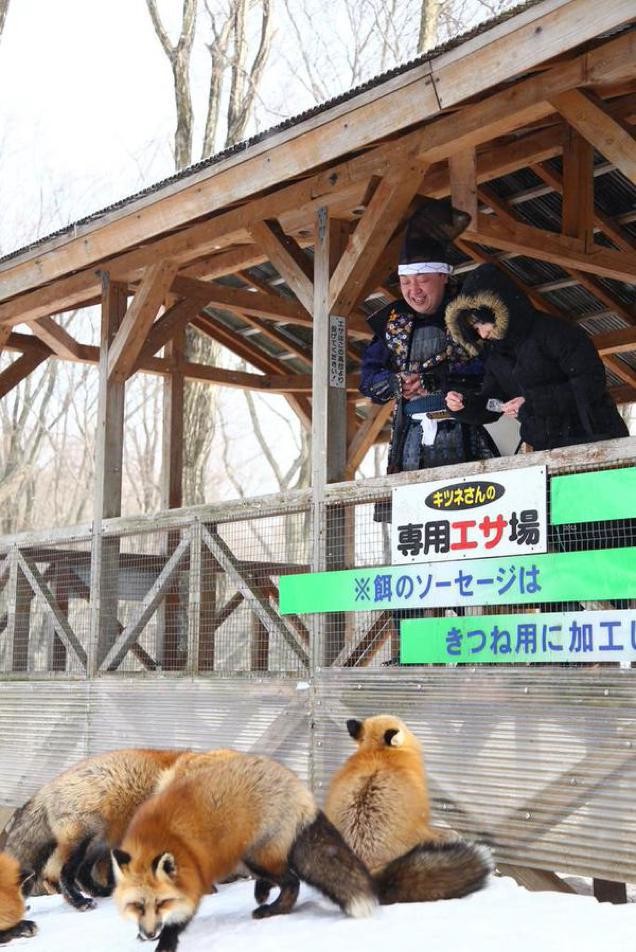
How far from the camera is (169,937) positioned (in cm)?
533

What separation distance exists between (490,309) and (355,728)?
254cm

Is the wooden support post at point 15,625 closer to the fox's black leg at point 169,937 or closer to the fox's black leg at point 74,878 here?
the fox's black leg at point 74,878

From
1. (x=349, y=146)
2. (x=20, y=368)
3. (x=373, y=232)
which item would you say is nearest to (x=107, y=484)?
(x=20, y=368)

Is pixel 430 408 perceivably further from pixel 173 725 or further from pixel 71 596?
pixel 71 596

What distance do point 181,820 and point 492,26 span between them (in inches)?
163

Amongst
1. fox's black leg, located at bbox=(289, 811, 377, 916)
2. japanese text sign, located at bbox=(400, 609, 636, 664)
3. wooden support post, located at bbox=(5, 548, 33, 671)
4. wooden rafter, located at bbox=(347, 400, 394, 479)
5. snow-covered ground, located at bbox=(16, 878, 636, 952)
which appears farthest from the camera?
wooden rafter, located at bbox=(347, 400, 394, 479)

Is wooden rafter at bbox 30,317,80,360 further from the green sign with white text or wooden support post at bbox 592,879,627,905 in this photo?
wooden support post at bbox 592,879,627,905

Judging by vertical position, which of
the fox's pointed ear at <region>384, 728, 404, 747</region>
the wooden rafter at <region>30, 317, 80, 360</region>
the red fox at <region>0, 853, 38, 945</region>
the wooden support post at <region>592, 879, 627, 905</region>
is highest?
the wooden rafter at <region>30, 317, 80, 360</region>

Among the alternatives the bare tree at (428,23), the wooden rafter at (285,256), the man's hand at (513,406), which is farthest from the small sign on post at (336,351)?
the bare tree at (428,23)

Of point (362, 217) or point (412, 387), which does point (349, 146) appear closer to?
point (362, 217)

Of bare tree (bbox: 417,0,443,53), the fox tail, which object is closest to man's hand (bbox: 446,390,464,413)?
the fox tail

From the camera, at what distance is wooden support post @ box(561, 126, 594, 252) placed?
8883 millimetres

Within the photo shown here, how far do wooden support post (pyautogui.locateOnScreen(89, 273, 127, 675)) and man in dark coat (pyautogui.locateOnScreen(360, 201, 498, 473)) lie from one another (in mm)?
2498

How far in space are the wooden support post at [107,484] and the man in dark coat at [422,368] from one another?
2.50 metres
